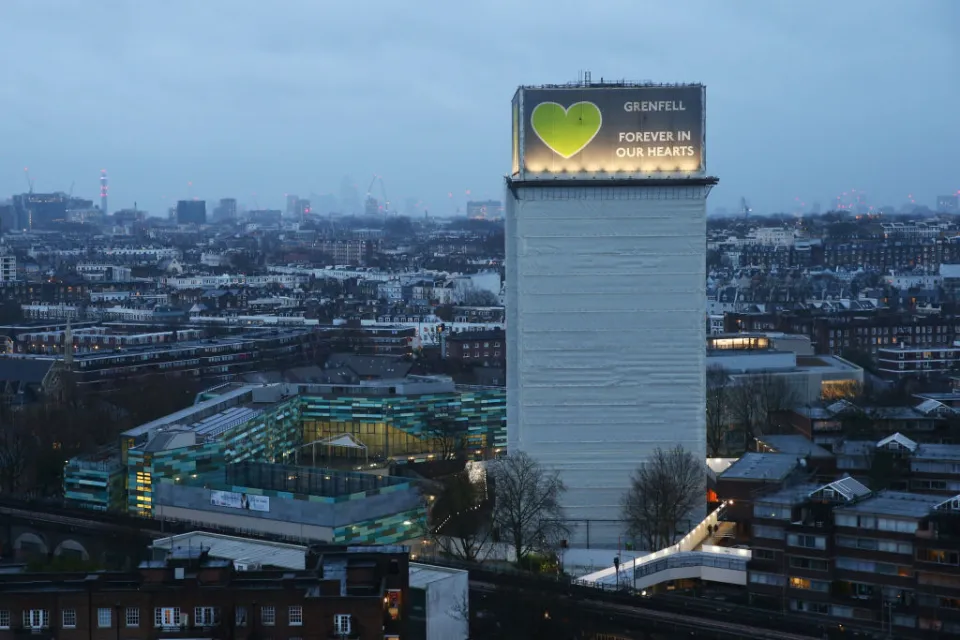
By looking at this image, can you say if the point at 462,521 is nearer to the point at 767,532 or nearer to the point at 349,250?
the point at 767,532

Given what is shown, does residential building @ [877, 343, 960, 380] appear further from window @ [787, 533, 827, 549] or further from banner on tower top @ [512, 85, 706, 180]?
window @ [787, 533, 827, 549]

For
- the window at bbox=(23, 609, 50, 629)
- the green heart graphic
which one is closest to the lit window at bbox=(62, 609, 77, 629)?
the window at bbox=(23, 609, 50, 629)

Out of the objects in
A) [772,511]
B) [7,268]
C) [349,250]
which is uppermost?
[349,250]

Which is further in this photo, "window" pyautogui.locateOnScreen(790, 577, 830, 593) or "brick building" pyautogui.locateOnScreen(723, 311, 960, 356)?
"brick building" pyautogui.locateOnScreen(723, 311, 960, 356)

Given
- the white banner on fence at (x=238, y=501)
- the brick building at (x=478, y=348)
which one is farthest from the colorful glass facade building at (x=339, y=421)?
the brick building at (x=478, y=348)

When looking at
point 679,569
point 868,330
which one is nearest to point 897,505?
point 679,569
